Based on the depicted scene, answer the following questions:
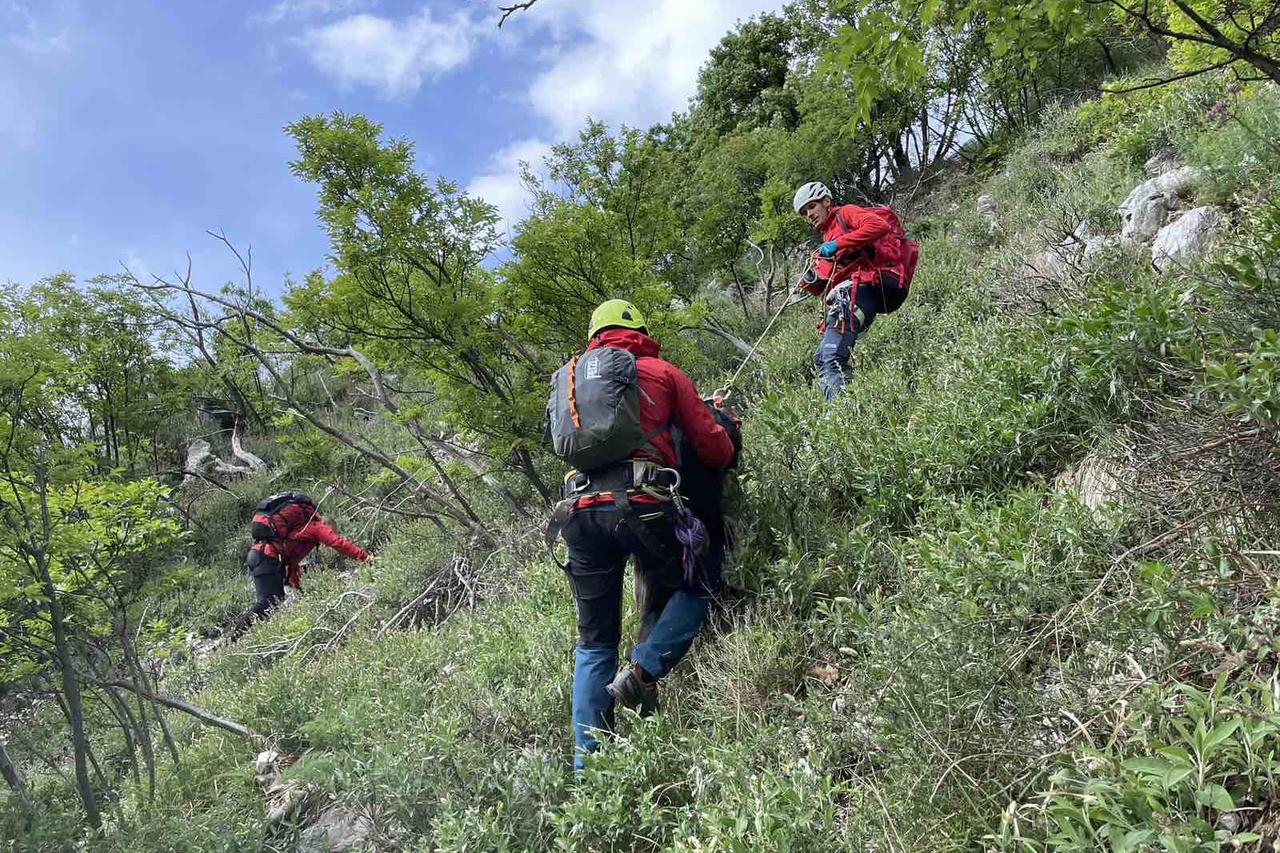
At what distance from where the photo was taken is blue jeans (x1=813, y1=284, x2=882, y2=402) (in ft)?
17.1

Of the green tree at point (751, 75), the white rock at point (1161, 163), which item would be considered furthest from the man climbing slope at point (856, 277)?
the green tree at point (751, 75)

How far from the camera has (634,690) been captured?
3.15 m

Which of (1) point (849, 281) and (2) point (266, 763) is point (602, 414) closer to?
(1) point (849, 281)

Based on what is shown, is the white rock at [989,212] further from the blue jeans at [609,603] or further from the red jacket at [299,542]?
the red jacket at [299,542]

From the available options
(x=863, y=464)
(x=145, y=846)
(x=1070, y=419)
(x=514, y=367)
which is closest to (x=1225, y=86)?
(x=1070, y=419)

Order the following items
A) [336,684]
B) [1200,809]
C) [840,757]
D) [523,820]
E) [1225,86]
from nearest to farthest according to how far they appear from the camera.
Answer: [1200,809]
[840,757]
[523,820]
[336,684]
[1225,86]

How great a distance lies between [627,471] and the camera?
3201mm

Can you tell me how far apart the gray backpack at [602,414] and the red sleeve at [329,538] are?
6.47 m

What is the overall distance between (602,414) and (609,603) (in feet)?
3.13

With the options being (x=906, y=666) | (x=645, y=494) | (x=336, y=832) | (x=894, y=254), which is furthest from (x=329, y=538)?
(x=906, y=666)

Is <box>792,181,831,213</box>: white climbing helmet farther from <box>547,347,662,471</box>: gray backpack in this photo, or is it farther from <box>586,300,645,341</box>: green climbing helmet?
<box>547,347,662,471</box>: gray backpack

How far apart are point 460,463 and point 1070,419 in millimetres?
6115

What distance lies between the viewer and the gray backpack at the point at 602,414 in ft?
10.3

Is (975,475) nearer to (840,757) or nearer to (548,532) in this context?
(840,757)
